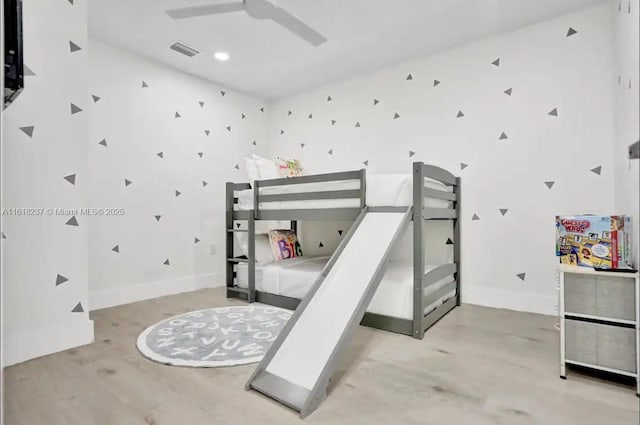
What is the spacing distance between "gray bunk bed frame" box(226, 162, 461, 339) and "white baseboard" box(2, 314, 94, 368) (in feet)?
4.10

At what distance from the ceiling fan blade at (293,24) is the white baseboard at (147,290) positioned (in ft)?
8.14

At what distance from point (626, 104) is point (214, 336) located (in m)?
2.80

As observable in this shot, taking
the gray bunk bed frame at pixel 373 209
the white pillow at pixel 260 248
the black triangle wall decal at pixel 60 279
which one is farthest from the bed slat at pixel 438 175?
the black triangle wall decal at pixel 60 279

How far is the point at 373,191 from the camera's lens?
2.45 metres

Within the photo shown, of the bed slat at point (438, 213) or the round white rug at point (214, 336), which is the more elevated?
the bed slat at point (438, 213)

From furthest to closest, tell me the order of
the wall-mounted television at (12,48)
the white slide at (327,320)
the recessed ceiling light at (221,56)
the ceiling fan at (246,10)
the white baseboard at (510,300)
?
1. the recessed ceiling light at (221,56)
2. the white baseboard at (510,300)
3. the ceiling fan at (246,10)
4. the white slide at (327,320)
5. the wall-mounted television at (12,48)

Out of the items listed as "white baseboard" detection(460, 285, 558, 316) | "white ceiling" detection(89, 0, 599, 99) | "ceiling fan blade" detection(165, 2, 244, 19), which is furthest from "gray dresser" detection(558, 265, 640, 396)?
"ceiling fan blade" detection(165, 2, 244, 19)

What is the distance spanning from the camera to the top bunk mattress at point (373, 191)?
2355 millimetres

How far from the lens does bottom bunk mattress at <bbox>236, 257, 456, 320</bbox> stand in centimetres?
229

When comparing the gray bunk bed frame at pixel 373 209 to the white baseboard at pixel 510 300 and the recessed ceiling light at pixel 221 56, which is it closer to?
the white baseboard at pixel 510 300

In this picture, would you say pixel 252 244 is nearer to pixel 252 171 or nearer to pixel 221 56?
pixel 252 171

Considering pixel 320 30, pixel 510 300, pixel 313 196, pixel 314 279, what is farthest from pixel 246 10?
pixel 510 300

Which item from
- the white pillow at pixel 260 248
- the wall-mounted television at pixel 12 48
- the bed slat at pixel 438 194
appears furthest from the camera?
the white pillow at pixel 260 248

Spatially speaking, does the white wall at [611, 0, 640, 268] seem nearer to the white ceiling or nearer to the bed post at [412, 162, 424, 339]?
the white ceiling
